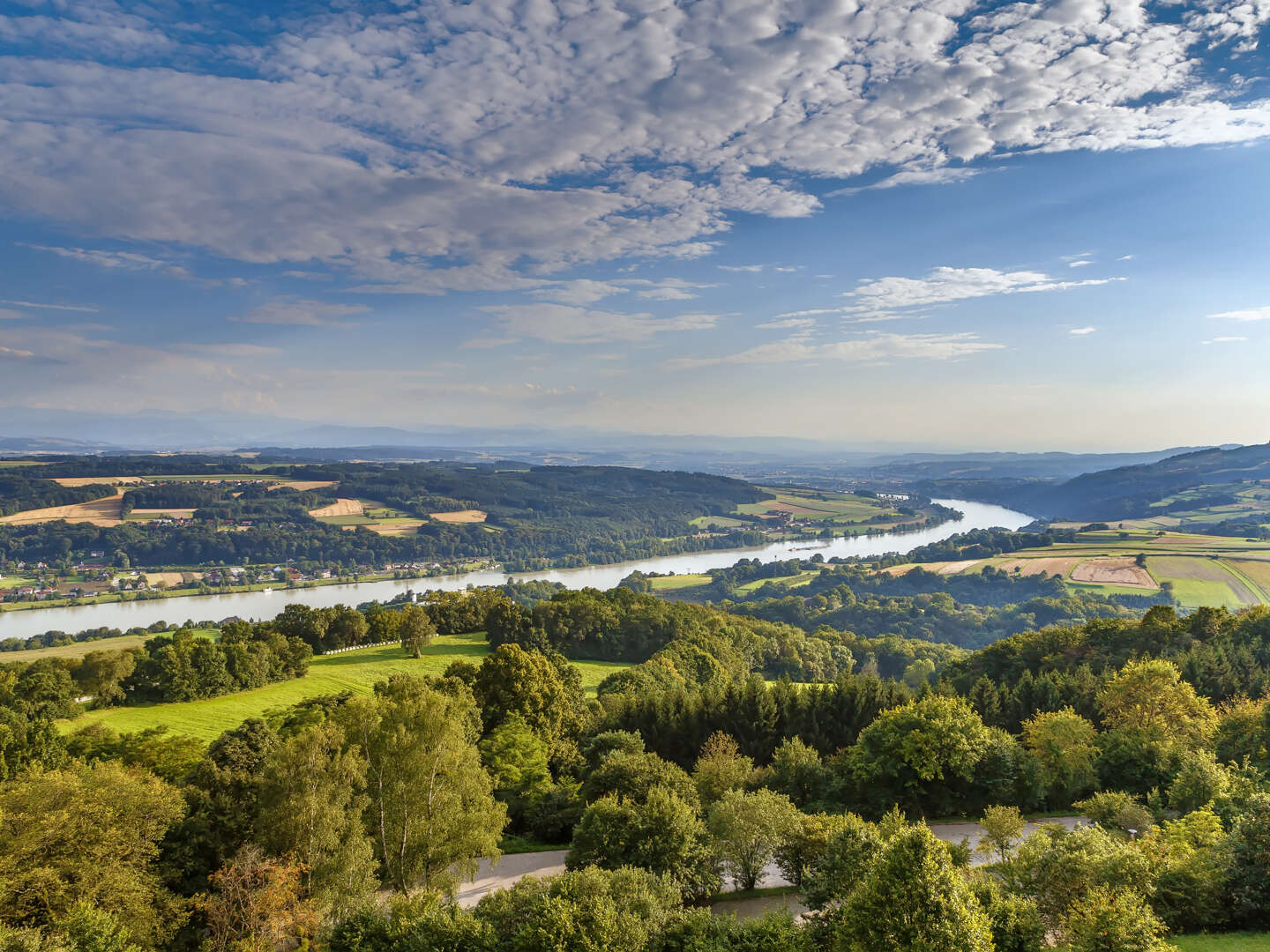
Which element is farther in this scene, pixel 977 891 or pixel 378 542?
pixel 378 542

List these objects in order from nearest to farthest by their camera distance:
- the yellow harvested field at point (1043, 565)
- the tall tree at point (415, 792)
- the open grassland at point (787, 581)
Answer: the tall tree at point (415, 792) → the yellow harvested field at point (1043, 565) → the open grassland at point (787, 581)

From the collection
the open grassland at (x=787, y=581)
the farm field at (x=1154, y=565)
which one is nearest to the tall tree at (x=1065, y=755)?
the farm field at (x=1154, y=565)

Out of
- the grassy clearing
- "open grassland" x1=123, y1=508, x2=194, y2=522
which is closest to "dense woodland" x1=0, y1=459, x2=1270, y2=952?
the grassy clearing

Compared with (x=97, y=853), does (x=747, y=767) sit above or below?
below

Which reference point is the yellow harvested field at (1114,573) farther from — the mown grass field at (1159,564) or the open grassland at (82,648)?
the open grassland at (82,648)

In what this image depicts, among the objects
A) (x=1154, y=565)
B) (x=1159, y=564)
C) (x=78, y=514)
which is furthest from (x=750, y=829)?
→ (x=78, y=514)

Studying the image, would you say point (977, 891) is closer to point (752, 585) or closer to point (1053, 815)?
point (1053, 815)

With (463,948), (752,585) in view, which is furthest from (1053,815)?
(752,585)
